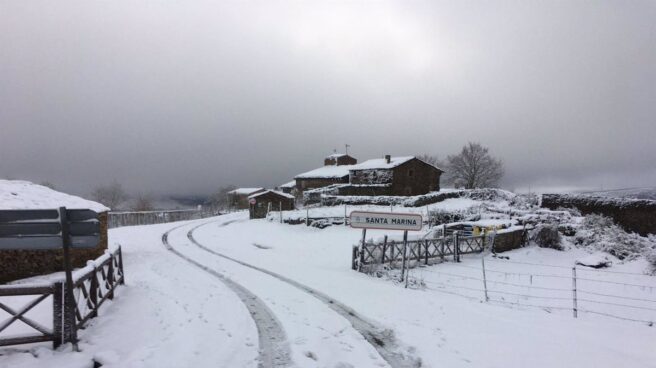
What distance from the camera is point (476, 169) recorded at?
65312 mm

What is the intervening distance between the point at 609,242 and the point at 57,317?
1090 inches

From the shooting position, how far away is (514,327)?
8.05 meters

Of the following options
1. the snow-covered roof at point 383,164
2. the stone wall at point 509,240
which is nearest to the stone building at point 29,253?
the stone wall at point 509,240

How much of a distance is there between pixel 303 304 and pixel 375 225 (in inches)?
192

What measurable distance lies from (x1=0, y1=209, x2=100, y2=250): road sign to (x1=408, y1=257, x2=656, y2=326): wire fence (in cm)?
1046

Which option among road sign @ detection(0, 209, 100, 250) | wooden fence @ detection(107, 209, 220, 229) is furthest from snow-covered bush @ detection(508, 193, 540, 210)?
wooden fence @ detection(107, 209, 220, 229)

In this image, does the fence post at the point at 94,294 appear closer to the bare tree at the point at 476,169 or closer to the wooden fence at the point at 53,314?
the wooden fence at the point at 53,314

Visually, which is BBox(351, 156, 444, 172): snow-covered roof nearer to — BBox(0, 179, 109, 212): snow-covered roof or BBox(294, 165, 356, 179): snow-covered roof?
BBox(294, 165, 356, 179): snow-covered roof

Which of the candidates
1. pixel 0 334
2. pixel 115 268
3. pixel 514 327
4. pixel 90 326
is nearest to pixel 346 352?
pixel 514 327

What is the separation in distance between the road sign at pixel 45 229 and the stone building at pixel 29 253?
896 cm

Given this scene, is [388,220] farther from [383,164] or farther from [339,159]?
[339,159]

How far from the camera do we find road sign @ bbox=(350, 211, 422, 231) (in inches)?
510

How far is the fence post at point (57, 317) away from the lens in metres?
6.43

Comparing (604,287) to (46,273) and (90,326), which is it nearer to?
(90,326)
